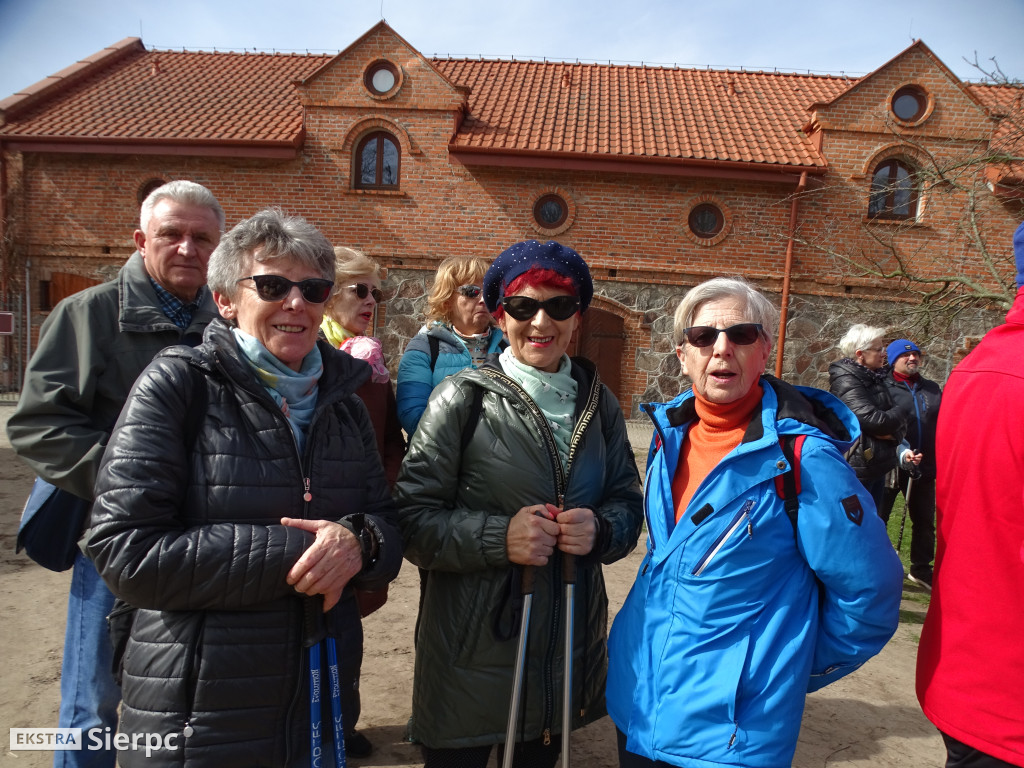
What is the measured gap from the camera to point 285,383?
1.74 m

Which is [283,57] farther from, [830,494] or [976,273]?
[830,494]

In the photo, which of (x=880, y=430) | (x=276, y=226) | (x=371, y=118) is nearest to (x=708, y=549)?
(x=276, y=226)

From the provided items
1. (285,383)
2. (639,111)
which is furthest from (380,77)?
(285,383)

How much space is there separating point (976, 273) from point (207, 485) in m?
14.6

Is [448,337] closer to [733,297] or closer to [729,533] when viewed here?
[733,297]

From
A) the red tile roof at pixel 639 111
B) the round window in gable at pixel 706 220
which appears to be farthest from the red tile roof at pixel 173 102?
the round window in gable at pixel 706 220

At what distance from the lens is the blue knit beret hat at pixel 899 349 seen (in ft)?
18.3

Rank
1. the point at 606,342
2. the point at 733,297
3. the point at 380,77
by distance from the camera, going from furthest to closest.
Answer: the point at 606,342, the point at 380,77, the point at 733,297

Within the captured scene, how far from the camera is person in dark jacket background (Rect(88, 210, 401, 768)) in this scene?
1.48 metres

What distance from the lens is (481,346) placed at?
342cm

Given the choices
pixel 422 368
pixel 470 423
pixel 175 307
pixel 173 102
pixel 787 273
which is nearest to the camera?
pixel 470 423

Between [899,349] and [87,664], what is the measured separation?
20.0 ft

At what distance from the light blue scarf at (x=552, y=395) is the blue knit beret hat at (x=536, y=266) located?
0.25 meters

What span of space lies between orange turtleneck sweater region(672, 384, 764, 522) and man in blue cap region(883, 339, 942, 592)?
14.2 feet
